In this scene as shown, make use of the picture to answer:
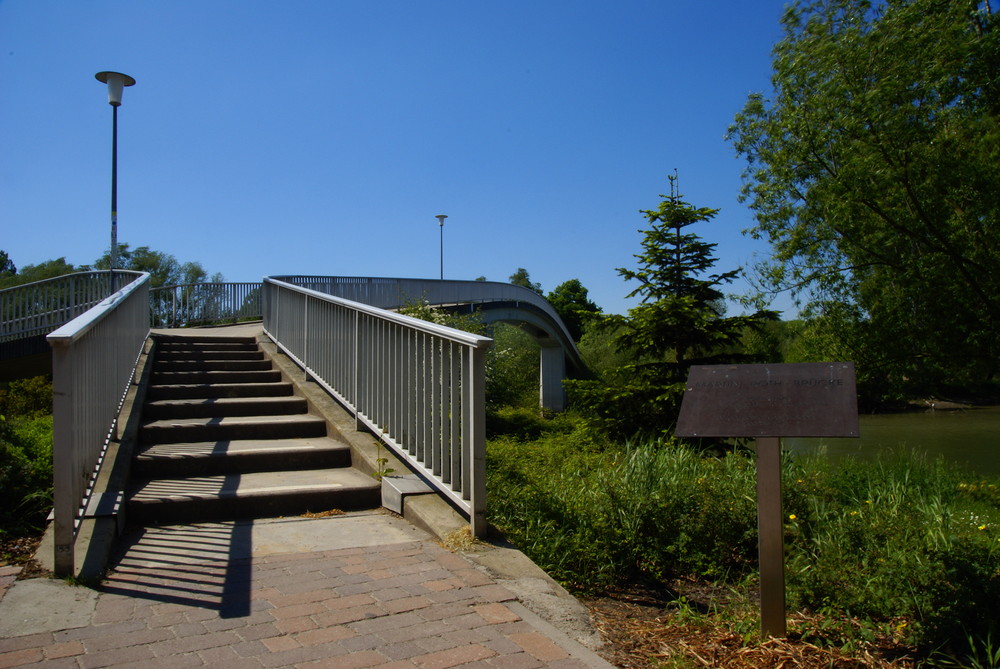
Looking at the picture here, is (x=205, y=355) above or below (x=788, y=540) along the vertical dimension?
above

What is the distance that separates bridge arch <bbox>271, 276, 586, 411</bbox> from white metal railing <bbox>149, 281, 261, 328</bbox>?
164 inches

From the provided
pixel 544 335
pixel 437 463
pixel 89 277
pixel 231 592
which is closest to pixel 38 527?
pixel 231 592

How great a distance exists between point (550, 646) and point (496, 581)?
73cm

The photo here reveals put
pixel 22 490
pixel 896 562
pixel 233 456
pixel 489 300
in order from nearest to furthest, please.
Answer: pixel 896 562 → pixel 22 490 → pixel 233 456 → pixel 489 300

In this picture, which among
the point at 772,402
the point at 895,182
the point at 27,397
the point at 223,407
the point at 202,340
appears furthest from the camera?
the point at 27,397

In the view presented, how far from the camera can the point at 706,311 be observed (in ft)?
43.0

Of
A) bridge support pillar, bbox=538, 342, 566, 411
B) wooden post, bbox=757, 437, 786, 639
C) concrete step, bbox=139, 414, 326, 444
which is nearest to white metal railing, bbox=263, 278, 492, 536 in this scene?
concrete step, bbox=139, 414, 326, 444

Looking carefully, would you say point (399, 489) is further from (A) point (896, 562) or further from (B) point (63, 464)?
(A) point (896, 562)

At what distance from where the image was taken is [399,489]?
4863 mm

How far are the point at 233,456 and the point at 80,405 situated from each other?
1.73 metres

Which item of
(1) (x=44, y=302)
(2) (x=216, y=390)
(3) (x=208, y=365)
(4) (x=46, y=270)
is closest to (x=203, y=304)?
(1) (x=44, y=302)

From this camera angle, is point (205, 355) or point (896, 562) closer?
point (896, 562)

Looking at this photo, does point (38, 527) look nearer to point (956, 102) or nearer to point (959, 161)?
point (959, 161)

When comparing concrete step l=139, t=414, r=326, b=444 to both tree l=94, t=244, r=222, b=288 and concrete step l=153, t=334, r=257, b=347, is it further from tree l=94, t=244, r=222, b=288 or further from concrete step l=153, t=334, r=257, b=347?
tree l=94, t=244, r=222, b=288
